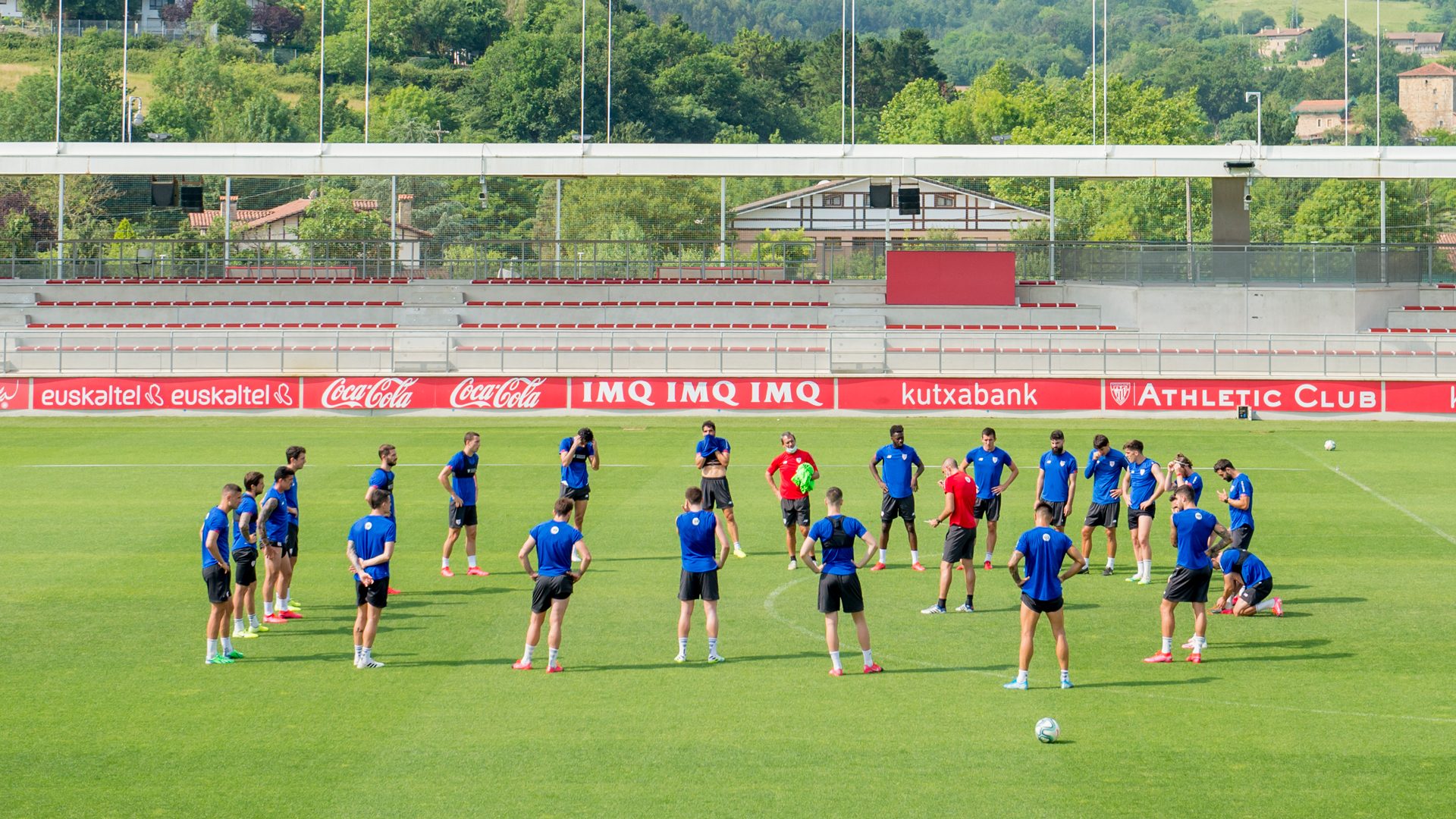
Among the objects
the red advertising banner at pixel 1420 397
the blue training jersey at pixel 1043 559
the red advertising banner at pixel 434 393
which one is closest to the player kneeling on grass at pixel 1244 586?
the blue training jersey at pixel 1043 559

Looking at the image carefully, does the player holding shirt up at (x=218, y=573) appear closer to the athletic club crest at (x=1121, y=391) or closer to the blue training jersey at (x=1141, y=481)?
the blue training jersey at (x=1141, y=481)

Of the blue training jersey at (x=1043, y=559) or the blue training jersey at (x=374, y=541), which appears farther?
the blue training jersey at (x=374, y=541)

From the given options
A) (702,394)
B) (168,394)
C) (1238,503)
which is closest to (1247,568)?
(1238,503)

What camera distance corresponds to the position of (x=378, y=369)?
4312cm

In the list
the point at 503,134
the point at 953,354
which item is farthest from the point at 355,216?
the point at 953,354

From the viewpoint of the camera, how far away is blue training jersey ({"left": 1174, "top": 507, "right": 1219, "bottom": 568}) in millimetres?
16422

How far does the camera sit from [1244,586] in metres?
19.0

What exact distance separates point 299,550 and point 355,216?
244ft

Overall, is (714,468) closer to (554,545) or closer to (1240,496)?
(554,545)

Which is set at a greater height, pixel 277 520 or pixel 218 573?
pixel 277 520

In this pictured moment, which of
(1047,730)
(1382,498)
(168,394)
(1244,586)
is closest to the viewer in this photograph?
(1047,730)

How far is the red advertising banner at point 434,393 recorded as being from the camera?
42.2 metres

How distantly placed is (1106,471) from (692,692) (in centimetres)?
824

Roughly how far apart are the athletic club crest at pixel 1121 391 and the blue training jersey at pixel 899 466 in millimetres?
21032
